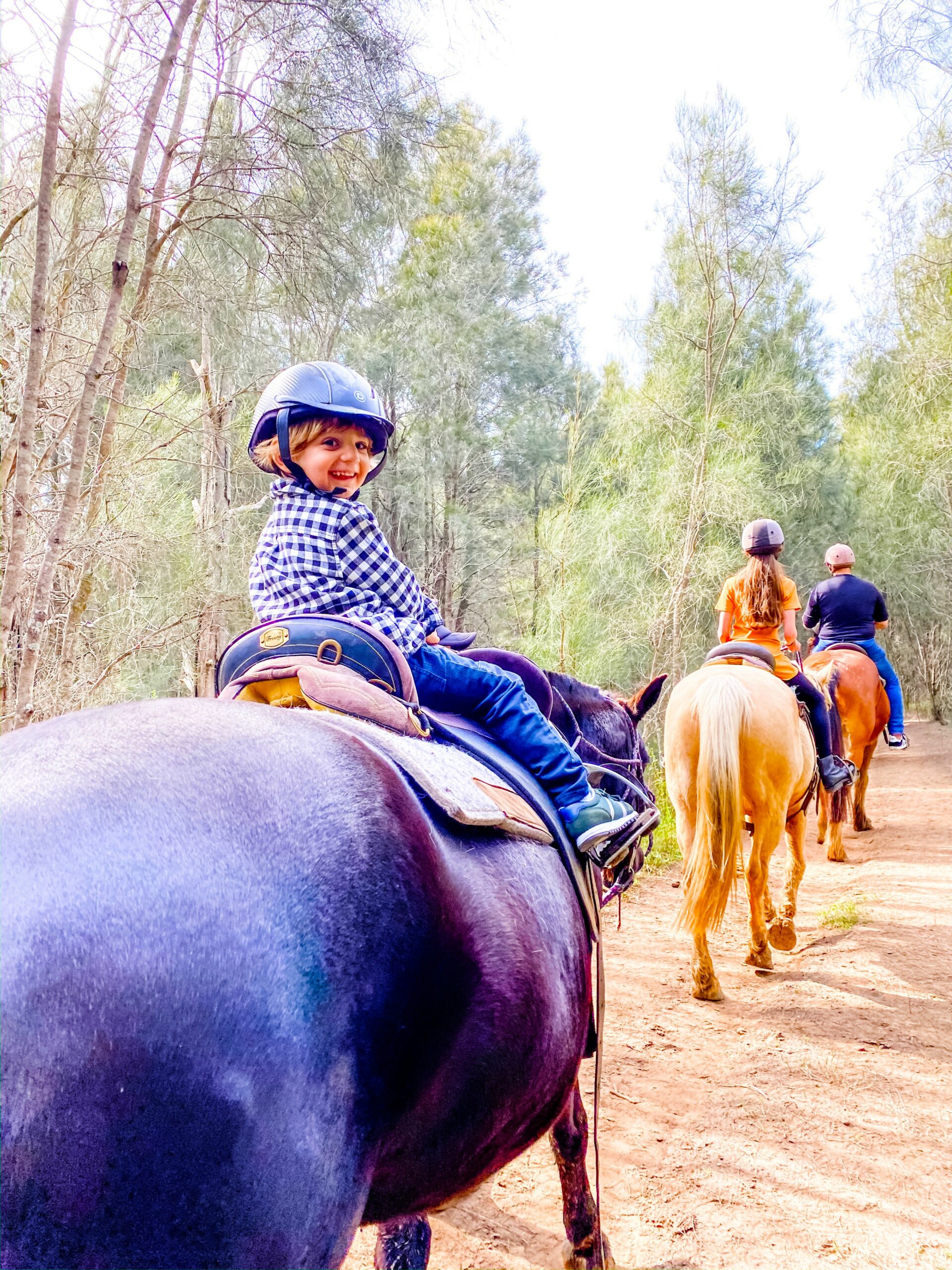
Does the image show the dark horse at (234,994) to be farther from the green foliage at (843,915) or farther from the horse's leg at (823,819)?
the horse's leg at (823,819)

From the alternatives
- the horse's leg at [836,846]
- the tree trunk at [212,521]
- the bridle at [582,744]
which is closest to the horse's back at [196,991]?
the bridle at [582,744]

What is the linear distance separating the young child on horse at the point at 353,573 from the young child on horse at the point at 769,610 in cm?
379

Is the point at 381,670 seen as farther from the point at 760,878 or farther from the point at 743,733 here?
the point at 760,878

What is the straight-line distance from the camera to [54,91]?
10.2 feet

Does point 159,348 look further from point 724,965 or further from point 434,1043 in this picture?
point 434,1043

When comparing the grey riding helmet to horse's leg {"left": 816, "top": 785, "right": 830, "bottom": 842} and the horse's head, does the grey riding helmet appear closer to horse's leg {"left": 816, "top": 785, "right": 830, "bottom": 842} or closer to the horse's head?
the horse's head

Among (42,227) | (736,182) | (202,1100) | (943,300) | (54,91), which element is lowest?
(202,1100)

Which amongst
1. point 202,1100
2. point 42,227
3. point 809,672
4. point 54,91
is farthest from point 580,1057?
point 809,672

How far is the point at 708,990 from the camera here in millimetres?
4848

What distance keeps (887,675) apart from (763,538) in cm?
468

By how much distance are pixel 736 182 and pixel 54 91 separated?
35.5 feet

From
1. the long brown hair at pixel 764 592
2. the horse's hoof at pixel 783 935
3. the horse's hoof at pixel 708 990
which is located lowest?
the horse's hoof at pixel 708 990

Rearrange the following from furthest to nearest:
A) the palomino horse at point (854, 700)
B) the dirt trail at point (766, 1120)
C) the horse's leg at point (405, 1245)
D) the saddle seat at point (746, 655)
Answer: the palomino horse at point (854, 700), the saddle seat at point (746, 655), the dirt trail at point (766, 1120), the horse's leg at point (405, 1245)

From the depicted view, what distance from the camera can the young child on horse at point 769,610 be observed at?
570 centimetres
